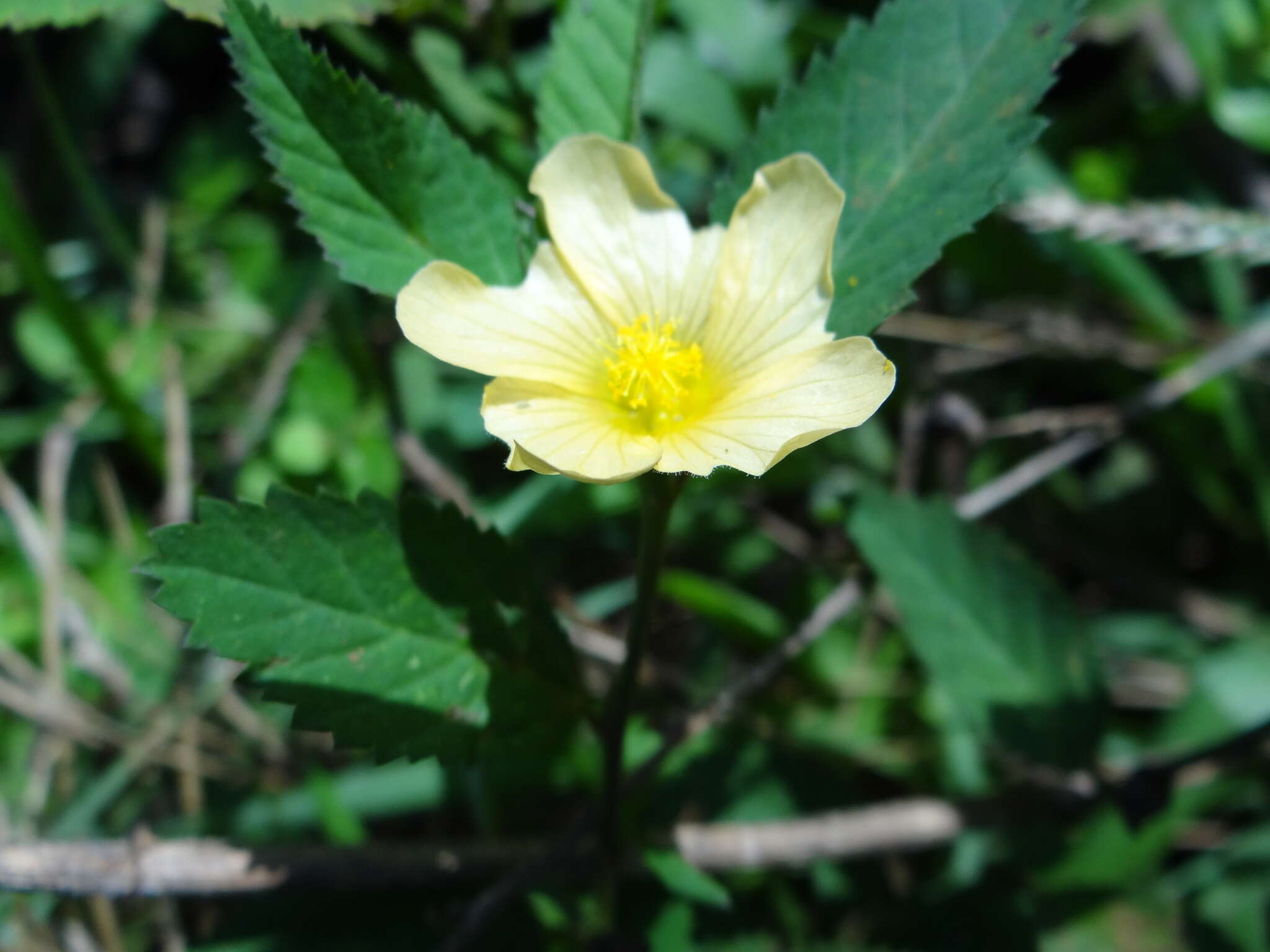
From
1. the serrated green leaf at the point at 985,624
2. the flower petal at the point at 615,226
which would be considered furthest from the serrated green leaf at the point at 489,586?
the serrated green leaf at the point at 985,624

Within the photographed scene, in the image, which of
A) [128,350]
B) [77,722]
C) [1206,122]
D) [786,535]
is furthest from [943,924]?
[128,350]

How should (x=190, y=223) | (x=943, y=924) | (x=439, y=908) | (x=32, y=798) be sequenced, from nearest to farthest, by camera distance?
(x=439, y=908)
(x=943, y=924)
(x=32, y=798)
(x=190, y=223)

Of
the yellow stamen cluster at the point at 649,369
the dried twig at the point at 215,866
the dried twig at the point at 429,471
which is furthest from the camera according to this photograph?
the dried twig at the point at 429,471

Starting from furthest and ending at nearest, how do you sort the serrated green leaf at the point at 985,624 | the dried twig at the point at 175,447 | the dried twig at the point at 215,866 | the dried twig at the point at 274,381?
the dried twig at the point at 274,381 → the dried twig at the point at 175,447 → the serrated green leaf at the point at 985,624 → the dried twig at the point at 215,866

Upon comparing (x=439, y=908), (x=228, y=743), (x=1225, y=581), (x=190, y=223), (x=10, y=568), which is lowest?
(x=1225, y=581)

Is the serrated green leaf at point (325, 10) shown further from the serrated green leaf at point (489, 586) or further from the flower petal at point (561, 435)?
the serrated green leaf at point (489, 586)

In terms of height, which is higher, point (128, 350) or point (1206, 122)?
point (128, 350)

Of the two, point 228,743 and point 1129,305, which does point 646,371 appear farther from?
point 1129,305
